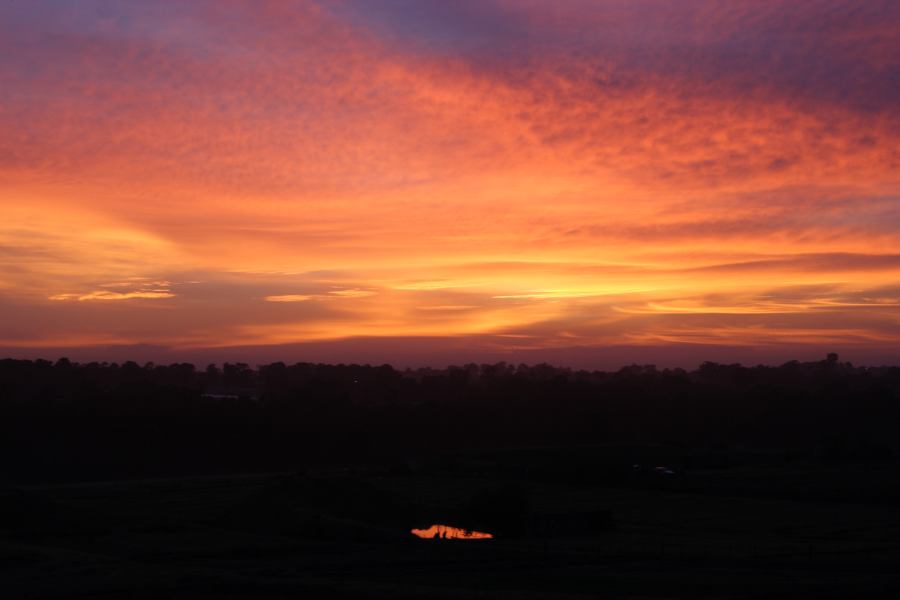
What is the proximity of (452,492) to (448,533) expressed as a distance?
20.8 meters

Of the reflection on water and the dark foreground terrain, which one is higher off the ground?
the dark foreground terrain

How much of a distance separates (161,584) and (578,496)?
5147 centimetres

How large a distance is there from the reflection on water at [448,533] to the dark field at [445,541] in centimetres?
202

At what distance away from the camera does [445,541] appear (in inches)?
2148

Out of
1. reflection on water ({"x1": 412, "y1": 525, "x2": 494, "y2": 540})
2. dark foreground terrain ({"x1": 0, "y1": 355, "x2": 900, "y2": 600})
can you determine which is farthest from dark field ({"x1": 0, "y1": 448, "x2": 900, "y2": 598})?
reflection on water ({"x1": 412, "y1": 525, "x2": 494, "y2": 540})

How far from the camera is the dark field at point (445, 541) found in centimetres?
3681

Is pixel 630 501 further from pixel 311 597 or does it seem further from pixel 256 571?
pixel 311 597

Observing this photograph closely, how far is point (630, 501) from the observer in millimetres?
79500

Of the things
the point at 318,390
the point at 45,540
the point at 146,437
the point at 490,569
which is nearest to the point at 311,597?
the point at 490,569

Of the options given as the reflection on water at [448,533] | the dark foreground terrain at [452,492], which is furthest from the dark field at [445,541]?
the reflection on water at [448,533]

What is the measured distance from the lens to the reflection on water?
5981cm

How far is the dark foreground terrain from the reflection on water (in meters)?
0.83

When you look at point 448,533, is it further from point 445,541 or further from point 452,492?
point 452,492

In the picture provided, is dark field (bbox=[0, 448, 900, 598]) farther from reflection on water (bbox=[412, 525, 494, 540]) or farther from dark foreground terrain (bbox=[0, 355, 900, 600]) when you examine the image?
reflection on water (bbox=[412, 525, 494, 540])
